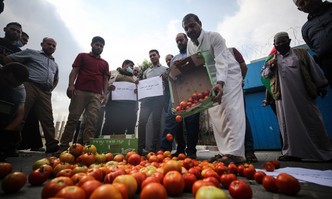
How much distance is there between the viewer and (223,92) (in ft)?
9.25

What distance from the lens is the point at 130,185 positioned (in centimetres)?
128

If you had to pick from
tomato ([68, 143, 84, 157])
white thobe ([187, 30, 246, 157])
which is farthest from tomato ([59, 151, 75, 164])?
white thobe ([187, 30, 246, 157])

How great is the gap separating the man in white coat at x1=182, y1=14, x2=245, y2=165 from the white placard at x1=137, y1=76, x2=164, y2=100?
1.41 m

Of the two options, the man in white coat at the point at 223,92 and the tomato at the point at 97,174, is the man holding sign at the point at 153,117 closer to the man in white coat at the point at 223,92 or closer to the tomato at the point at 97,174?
the man in white coat at the point at 223,92

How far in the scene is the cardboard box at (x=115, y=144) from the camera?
3.52 metres

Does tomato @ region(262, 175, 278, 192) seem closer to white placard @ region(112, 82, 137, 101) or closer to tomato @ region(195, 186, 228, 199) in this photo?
tomato @ region(195, 186, 228, 199)

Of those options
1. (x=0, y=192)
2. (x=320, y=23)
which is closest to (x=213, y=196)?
(x=0, y=192)

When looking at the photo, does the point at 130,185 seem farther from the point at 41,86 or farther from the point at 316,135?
the point at 41,86

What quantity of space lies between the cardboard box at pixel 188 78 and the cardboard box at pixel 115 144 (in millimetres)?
1144

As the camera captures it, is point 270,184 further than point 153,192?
Yes

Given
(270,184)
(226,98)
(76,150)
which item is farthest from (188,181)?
(76,150)

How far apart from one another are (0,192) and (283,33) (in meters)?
4.79

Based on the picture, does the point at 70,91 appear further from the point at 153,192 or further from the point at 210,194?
the point at 210,194

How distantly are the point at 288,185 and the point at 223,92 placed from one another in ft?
5.41
